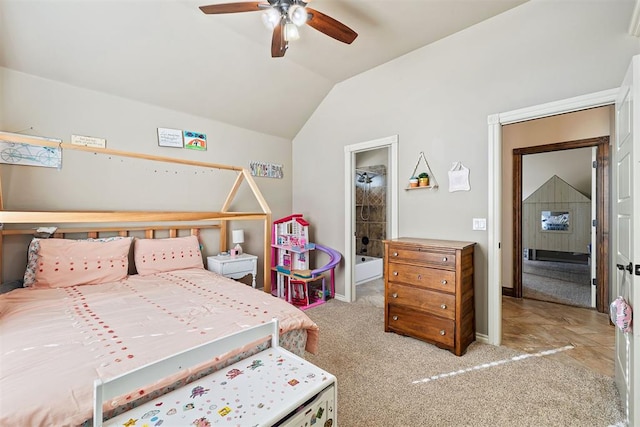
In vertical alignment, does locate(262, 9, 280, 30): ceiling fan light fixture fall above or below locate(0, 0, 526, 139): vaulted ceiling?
below

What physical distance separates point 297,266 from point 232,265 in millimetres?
936

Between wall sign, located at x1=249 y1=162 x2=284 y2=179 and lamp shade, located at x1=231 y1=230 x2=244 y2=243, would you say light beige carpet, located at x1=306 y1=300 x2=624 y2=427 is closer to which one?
lamp shade, located at x1=231 y1=230 x2=244 y2=243

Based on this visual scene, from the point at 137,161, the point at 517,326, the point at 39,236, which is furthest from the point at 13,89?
the point at 517,326

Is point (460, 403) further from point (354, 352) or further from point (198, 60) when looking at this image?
point (198, 60)

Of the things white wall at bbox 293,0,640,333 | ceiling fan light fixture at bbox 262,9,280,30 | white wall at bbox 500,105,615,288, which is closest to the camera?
ceiling fan light fixture at bbox 262,9,280,30

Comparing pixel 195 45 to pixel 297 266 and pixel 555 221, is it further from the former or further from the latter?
pixel 555 221

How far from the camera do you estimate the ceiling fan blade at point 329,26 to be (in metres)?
1.91

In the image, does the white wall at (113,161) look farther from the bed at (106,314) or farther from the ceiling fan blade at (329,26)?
the ceiling fan blade at (329,26)

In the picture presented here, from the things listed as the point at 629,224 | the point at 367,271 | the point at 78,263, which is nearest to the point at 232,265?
the point at 78,263

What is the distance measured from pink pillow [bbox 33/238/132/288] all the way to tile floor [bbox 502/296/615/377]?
3672mm

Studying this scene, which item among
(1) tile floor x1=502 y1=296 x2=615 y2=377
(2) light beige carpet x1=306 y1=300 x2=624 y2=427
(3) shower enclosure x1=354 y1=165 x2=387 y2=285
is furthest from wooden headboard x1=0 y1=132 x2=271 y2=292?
(3) shower enclosure x1=354 y1=165 x2=387 y2=285

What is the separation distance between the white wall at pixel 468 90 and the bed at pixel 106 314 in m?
1.73

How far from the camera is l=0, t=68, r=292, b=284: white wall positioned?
2428mm

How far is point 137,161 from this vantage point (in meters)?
3.04
